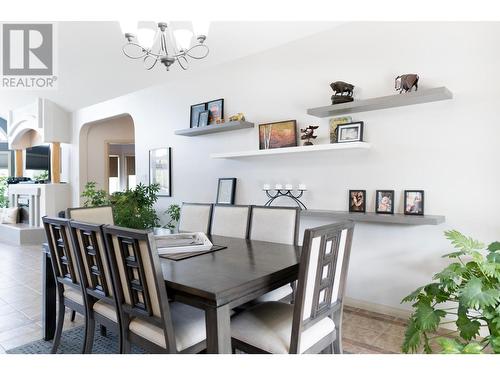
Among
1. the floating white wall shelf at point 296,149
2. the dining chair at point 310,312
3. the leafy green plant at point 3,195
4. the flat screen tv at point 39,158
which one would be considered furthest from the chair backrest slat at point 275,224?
the leafy green plant at point 3,195

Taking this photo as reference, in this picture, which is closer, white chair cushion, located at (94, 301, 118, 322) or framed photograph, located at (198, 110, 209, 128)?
white chair cushion, located at (94, 301, 118, 322)

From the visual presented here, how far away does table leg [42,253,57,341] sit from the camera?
2521 millimetres

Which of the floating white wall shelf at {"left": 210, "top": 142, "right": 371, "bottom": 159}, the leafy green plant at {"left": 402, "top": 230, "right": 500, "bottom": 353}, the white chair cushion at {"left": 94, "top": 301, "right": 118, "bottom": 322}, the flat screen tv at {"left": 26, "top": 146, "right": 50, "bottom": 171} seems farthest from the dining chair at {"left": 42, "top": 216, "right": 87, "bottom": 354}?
the flat screen tv at {"left": 26, "top": 146, "right": 50, "bottom": 171}

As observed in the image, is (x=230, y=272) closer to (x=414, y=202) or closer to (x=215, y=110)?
(x=414, y=202)

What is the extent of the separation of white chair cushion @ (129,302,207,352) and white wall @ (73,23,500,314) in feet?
6.35

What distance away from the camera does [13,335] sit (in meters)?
2.64

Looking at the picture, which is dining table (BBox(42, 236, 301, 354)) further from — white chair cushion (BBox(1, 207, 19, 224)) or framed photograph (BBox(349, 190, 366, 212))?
white chair cushion (BBox(1, 207, 19, 224))

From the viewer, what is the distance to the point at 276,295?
230cm

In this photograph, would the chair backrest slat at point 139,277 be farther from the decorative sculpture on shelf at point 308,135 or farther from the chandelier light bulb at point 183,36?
the decorative sculpture on shelf at point 308,135

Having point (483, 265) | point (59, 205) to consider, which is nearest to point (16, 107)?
point (59, 205)
